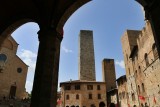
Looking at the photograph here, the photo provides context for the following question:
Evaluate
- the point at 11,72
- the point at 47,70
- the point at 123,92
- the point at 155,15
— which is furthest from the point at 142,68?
the point at 11,72

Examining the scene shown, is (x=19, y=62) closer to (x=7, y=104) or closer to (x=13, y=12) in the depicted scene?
(x=7, y=104)

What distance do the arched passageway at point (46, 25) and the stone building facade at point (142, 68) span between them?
1319 centimetres

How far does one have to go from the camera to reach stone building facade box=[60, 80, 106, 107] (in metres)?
37.6

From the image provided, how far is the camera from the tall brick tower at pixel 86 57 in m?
44.2

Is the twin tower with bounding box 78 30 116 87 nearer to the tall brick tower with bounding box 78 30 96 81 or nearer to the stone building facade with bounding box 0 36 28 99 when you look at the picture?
the tall brick tower with bounding box 78 30 96 81

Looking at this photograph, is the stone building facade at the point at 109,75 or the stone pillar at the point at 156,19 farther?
the stone building facade at the point at 109,75

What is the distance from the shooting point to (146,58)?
20.6 metres

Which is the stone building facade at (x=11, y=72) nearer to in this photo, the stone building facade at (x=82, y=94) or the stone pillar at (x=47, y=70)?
the stone building facade at (x=82, y=94)

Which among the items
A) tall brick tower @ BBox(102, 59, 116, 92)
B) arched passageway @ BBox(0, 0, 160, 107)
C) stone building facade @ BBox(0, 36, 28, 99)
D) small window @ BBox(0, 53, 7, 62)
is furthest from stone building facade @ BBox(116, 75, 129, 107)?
arched passageway @ BBox(0, 0, 160, 107)

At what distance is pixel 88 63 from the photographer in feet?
151

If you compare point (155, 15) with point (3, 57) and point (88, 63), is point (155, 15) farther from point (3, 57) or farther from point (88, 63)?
point (88, 63)

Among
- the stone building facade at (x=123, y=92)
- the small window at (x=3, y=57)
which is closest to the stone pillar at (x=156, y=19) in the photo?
the stone building facade at (x=123, y=92)

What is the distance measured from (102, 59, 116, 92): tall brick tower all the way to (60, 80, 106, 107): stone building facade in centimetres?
337

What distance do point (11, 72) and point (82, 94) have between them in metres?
16.9
